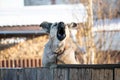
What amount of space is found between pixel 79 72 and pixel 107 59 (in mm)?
5083

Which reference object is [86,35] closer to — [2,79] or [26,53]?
[26,53]

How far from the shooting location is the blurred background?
7070mm

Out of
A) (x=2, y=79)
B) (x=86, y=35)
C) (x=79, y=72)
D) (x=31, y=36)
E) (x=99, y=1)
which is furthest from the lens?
(x=31, y=36)

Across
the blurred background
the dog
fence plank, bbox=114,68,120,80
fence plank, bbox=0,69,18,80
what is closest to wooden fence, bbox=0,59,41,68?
the blurred background

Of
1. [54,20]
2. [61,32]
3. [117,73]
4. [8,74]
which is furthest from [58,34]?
[54,20]

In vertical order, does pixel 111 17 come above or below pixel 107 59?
above

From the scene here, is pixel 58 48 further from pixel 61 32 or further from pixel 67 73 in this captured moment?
pixel 67 73

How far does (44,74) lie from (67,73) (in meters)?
0.17

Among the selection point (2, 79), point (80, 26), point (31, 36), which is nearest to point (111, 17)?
point (80, 26)

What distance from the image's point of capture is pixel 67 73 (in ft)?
7.18

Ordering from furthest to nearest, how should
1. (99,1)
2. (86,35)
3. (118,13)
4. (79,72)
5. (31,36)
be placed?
(31,36) < (118,13) < (99,1) < (86,35) < (79,72)

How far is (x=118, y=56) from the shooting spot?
727 centimetres

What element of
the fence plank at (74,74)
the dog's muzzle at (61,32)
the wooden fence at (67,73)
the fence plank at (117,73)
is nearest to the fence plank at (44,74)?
the wooden fence at (67,73)

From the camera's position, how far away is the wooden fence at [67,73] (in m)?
2.12
